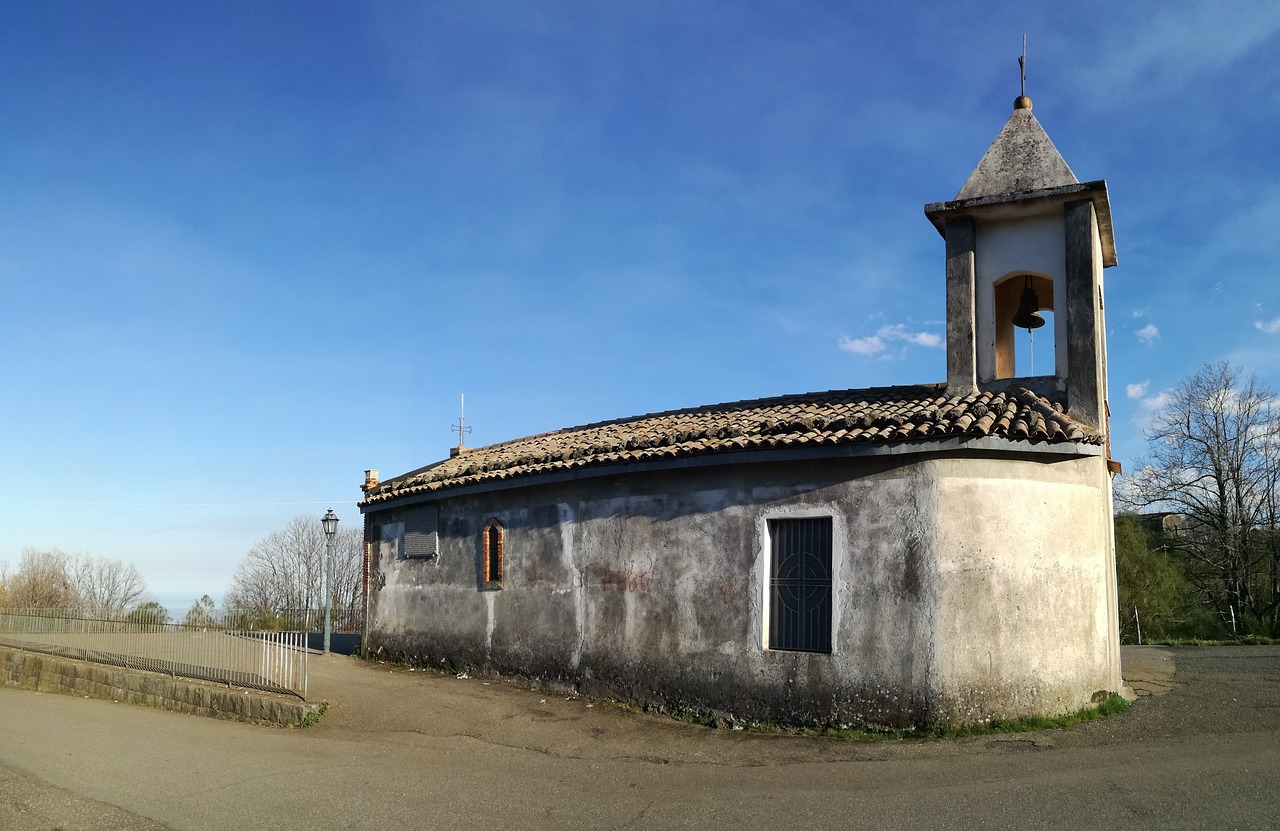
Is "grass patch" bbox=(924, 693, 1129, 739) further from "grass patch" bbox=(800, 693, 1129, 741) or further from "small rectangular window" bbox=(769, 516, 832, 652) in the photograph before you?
"small rectangular window" bbox=(769, 516, 832, 652)

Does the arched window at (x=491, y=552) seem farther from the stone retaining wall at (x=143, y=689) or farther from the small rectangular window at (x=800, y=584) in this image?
the small rectangular window at (x=800, y=584)

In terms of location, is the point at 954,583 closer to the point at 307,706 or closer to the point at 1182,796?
the point at 1182,796

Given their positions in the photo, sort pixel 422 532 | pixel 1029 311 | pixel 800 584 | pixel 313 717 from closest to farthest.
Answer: pixel 800 584
pixel 313 717
pixel 1029 311
pixel 422 532

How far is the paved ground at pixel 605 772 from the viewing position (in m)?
7.42

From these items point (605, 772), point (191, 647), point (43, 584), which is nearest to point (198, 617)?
point (191, 647)

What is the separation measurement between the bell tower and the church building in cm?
3

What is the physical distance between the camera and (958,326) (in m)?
12.7

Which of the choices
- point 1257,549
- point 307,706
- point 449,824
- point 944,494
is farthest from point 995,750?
point 1257,549

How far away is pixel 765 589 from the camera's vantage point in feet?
37.4

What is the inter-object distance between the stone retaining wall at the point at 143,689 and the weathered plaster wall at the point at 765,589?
3.59 m

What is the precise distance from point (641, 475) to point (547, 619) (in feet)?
9.50

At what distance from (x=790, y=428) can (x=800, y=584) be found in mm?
1972

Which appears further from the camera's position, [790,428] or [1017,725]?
[790,428]

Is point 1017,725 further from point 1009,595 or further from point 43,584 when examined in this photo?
point 43,584
